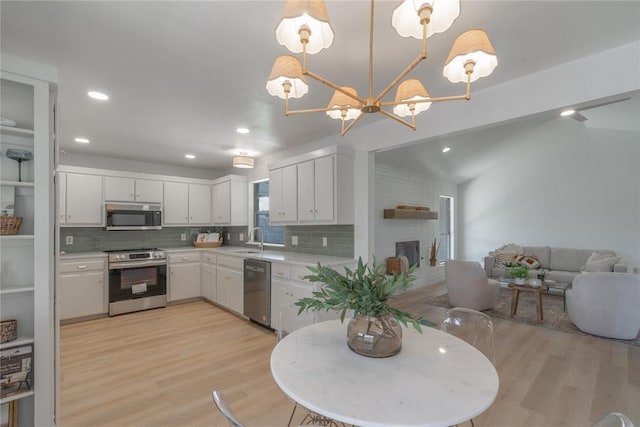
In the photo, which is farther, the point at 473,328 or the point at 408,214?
the point at 408,214

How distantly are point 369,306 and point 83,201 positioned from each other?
4.82 m

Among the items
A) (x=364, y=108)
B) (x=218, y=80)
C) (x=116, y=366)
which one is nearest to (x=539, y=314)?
(x=364, y=108)

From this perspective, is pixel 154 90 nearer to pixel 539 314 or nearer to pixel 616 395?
pixel 616 395

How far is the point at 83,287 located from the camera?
3.96m

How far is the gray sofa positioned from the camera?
216 inches

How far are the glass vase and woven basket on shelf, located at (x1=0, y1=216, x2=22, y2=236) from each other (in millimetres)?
2027

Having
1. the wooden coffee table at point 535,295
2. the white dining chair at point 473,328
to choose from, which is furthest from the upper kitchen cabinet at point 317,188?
the wooden coffee table at point 535,295

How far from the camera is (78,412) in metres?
2.03

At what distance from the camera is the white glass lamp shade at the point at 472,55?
A: 1.20 meters

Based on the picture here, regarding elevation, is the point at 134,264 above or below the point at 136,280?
above

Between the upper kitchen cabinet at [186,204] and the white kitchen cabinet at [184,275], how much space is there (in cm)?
67

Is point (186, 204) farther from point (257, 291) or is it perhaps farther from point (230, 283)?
point (257, 291)

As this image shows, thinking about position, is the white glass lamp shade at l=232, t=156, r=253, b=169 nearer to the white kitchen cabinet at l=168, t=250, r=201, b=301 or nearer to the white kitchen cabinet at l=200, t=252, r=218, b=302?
the white kitchen cabinet at l=200, t=252, r=218, b=302

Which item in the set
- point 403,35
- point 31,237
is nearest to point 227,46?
point 403,35
